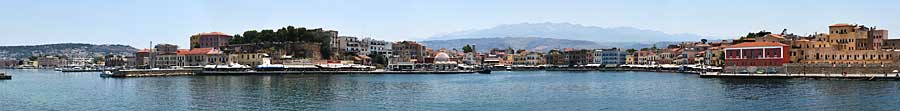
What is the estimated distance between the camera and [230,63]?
108750mm

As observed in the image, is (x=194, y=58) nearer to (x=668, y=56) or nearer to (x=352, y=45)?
(x=352, y=45)

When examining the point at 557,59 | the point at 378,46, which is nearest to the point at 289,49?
the point at 378,46

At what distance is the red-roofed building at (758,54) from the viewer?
272ft

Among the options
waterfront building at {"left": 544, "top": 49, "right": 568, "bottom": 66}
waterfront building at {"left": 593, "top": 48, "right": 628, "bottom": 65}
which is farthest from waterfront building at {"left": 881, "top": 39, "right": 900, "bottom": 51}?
waterfront building at {"left": 544, "top": 49, "right": 568, "bottom": 66}

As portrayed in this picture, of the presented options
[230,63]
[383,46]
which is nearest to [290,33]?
[230,63]

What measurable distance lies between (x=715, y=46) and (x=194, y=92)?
7242cm

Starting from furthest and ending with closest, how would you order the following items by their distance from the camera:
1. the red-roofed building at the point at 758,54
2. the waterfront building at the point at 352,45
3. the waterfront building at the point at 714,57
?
the waterfront building at the point at 352,45, the waterfront building at the point at 714,57, the red-roofed building at the point at 758,54

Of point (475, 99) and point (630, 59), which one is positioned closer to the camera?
point (475, 99)

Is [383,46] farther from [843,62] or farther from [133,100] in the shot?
[133,100]

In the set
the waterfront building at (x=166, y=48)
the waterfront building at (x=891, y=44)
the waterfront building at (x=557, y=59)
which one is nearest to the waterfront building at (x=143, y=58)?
the waterfront building at (x=166, y=48)

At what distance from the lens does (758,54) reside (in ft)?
276

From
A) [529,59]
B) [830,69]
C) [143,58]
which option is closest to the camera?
[830,69]

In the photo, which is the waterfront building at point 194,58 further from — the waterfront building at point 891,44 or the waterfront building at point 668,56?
the waterfront building at point 891,44

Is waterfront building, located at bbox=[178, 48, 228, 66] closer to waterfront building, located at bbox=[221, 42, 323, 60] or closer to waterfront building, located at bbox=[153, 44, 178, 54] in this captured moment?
waterfront building, located at bbox=[221, 42, 323, 60]
